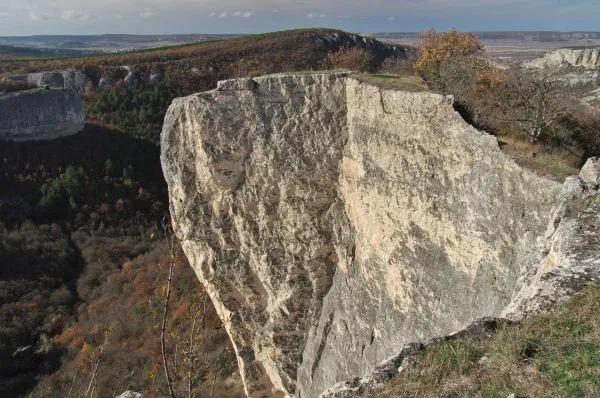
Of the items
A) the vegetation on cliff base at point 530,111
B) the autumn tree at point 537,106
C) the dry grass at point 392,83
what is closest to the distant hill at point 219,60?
the vegetation on cliff base at point 530,111

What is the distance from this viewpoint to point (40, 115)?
42531 millimetres

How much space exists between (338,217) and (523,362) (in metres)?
10.3

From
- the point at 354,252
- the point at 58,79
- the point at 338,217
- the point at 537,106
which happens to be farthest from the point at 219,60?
the point at 537,106

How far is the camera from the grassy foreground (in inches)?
159

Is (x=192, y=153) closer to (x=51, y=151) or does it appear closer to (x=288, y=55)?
(x=51, y=151)

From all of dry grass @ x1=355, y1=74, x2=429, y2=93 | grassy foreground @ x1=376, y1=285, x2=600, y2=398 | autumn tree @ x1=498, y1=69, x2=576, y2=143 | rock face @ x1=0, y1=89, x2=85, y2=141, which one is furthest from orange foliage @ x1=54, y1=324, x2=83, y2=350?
rock face @ x1=0, y1=89, x2=85, y2=141

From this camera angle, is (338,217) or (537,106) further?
(338,217)

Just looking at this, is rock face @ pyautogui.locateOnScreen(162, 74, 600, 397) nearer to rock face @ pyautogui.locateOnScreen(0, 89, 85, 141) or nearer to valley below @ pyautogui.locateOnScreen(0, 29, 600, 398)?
valley below @ pyautogui.locateOnScreen(0, 29, 600, 398)

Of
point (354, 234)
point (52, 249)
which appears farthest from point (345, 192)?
point (52, 249)

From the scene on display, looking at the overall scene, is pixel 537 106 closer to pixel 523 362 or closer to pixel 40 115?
pixel 523 362

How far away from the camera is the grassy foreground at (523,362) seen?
4051 mm

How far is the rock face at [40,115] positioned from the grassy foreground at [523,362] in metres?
45.9

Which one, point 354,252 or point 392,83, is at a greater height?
point 392,83

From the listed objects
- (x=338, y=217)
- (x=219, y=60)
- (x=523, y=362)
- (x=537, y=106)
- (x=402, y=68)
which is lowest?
(x=338, y=217)
